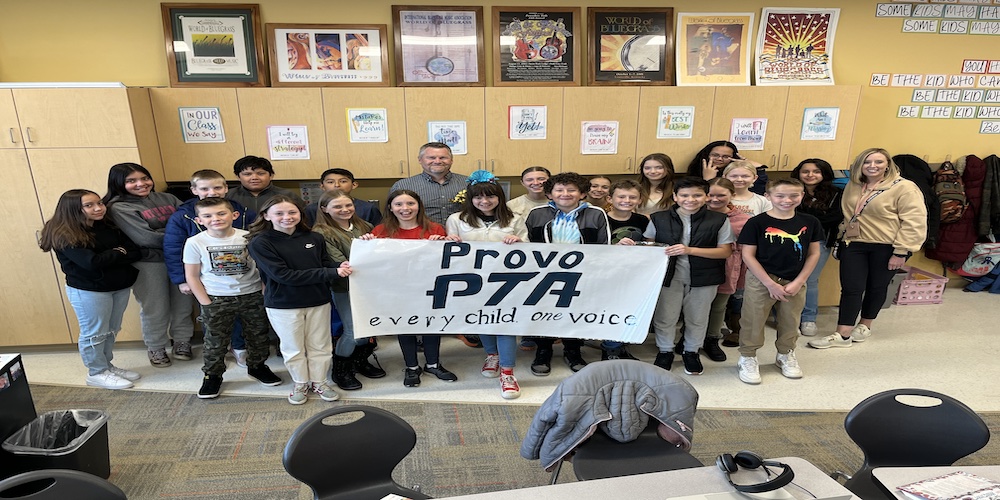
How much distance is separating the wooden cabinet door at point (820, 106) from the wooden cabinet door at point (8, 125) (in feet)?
18.4

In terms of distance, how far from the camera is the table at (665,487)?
126 centimetres

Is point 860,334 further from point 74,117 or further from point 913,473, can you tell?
point 74,117

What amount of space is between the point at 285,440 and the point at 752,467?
2.20m

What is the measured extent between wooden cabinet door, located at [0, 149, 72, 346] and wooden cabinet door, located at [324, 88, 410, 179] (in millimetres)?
1860

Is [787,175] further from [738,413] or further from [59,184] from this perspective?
[59,184]

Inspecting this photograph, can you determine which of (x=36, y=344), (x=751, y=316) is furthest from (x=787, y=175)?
(x=36, y=344)

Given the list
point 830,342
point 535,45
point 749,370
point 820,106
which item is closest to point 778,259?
point 749,370

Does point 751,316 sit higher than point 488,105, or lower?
lower

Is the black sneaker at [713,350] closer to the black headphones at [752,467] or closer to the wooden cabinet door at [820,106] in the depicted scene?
the wooden cabinet door at [820,106]

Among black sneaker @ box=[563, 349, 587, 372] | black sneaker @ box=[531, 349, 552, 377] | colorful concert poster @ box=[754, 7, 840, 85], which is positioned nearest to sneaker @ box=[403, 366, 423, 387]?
black sneaker @ box=[531, 349, 552, 377]

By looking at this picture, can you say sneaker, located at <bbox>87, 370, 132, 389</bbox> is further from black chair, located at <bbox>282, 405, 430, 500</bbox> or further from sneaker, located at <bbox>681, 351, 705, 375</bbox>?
sneaker, located at <bbox>681, 351, 705, 375</bbox>

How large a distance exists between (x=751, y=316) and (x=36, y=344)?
503 cm

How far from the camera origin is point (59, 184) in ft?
10.8

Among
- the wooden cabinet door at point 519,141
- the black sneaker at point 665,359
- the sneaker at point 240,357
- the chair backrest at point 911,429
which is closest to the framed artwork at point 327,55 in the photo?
the wooden cabinet door at point 519,141
